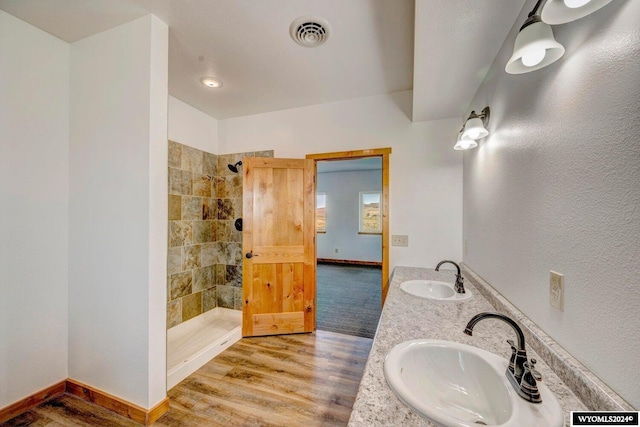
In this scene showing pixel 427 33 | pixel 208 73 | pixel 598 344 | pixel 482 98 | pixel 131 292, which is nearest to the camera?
pixel 598 344

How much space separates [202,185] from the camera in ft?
9.99

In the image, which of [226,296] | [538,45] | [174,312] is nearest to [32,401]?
[174,312]

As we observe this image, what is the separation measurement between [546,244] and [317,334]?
2.36m

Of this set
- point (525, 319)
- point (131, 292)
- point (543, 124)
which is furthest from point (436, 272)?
point (131, 292)

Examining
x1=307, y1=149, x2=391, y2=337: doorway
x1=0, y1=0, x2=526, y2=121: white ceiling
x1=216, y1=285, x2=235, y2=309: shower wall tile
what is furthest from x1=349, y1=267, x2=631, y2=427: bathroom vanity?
x1=307, y1=149, x2=391, y2=337: doorway

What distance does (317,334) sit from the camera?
276 cm

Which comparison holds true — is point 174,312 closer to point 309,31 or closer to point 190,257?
point 190,257

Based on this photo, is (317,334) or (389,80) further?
(317,334)

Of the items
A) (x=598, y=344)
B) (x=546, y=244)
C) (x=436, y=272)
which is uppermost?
(x=546, y=244)

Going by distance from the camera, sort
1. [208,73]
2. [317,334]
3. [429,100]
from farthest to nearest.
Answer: [317,334], [208,73], [429,100]

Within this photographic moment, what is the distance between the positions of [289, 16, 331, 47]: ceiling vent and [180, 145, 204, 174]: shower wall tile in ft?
5.87

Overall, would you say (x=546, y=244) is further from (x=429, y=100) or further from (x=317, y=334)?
(x=317, y=334)

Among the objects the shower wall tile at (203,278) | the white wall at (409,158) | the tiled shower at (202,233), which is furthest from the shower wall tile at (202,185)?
the white wall at (409,158)

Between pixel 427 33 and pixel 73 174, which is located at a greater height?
pixel 427 33
